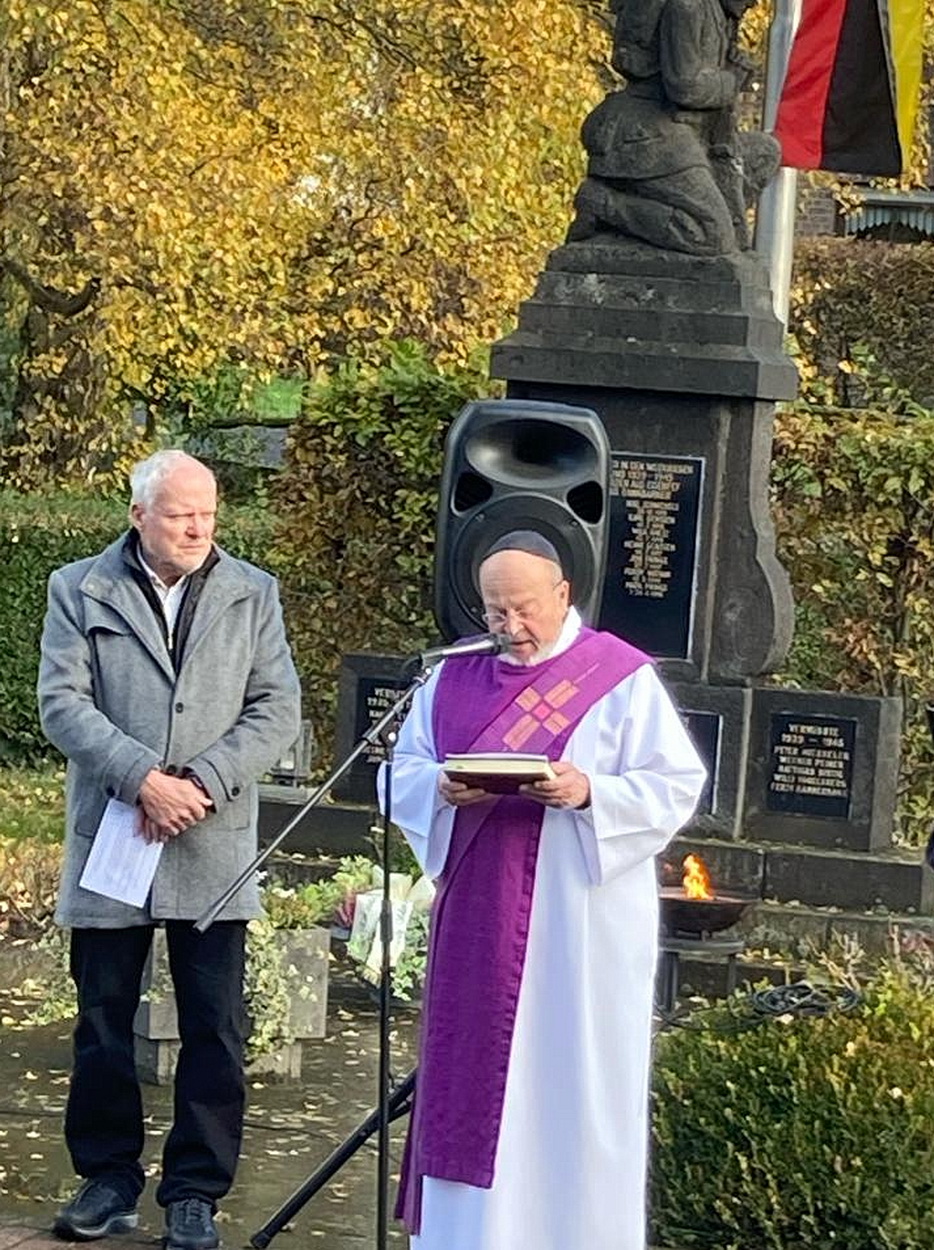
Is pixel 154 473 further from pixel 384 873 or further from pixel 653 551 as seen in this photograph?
pixel 653 551

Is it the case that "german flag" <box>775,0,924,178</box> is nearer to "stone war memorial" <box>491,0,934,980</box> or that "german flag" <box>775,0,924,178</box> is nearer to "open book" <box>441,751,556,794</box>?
"stone war memorial" <box>491,0,934,980</box>

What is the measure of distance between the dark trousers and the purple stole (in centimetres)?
84

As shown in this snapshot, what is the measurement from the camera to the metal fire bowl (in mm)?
9000

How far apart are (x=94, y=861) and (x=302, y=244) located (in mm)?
10390

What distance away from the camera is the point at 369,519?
13.6 m

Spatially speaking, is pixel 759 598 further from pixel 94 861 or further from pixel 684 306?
pixel 94 861

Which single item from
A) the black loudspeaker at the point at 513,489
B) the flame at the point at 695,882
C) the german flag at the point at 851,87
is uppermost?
the german flag at the point at 851,87

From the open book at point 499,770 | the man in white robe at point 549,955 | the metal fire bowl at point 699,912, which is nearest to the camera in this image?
the open book at point 499,770

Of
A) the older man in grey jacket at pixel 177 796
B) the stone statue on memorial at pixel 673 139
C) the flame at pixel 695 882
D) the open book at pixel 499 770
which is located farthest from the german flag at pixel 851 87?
the open book at pixel 499 770

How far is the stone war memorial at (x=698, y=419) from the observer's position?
1101 centimetres

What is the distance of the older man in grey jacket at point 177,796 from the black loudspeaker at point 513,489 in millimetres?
3366

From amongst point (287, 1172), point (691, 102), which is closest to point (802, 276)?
point (691, 102)

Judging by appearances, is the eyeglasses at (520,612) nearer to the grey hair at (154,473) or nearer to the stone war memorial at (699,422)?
the grey hair at (154,473)

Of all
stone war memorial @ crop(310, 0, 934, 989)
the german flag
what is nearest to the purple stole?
stone war memorial @ crop(310, 0, 934, 989)
